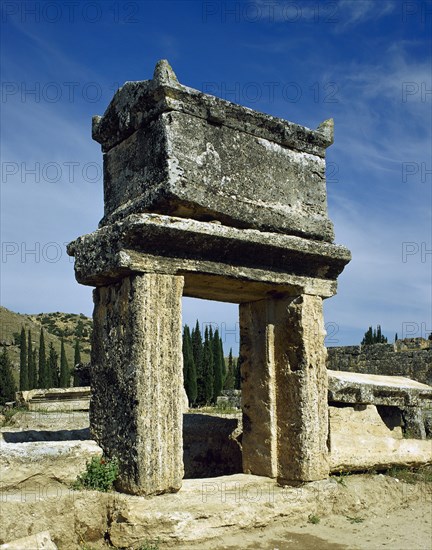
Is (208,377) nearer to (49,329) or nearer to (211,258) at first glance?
(211,258)

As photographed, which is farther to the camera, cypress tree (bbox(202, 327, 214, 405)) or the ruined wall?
cypress tree (bbox(202, 327, 214, 405))

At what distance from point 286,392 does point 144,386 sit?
1797 mm

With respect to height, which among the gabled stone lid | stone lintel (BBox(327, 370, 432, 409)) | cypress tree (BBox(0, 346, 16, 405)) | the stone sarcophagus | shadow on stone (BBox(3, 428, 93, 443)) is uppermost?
the gabled stone lid

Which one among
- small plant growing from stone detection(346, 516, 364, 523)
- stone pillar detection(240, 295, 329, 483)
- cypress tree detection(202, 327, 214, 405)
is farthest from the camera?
cypress tree detection(202, 327, 214, 405)

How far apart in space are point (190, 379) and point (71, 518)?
21240mm

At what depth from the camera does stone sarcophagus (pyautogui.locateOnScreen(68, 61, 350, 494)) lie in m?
4.96

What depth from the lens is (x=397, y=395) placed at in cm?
820

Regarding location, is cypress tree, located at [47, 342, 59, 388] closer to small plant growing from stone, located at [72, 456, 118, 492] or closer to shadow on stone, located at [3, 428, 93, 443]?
shadow on stone, located at [3, 428, 93, 443]

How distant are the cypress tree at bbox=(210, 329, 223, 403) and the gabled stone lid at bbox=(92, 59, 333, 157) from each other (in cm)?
1851

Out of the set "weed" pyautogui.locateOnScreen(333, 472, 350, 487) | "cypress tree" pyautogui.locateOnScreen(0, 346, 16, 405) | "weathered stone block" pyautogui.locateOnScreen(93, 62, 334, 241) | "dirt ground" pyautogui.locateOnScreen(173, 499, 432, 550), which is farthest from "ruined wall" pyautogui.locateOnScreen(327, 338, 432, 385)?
"cypress tree" pyautogui.locateOnScreen(0, 346, 16, 405)

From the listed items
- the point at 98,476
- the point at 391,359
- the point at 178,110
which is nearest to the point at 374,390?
the point at 98,476

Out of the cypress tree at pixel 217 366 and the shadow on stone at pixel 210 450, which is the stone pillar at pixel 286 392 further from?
the cypress tree at pixel 217 366

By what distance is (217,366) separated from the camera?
27969 millimetres

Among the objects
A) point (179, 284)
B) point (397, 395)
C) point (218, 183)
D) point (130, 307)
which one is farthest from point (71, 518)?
point (397, 395)
